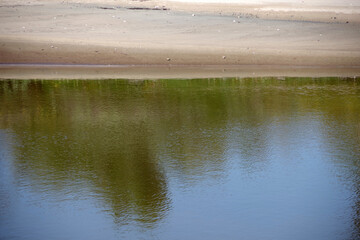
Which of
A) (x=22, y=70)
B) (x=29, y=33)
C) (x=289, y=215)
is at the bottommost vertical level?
(x=289, y=215)

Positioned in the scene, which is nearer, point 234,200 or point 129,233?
point 129,233

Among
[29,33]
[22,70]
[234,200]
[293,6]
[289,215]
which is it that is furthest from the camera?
[293,6]

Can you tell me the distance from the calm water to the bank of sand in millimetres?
5778

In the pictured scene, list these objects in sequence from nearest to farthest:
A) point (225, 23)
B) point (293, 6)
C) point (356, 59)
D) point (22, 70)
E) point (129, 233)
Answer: point (129, 233), point (22, 70), point (356, 59), point (225, 23), point (293, 6)

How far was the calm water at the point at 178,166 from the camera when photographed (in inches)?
227

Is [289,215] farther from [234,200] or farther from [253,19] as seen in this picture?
[253,19]

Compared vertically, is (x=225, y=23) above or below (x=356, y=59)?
above

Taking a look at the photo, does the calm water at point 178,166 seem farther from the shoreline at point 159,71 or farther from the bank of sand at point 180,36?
the bank of sand at point 180,36

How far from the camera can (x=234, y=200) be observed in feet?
21.1

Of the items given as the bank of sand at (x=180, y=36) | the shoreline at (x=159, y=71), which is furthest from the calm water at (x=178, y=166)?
the bank of sand at (x=180, y=36)

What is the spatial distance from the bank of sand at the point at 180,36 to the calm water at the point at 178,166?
5778mm

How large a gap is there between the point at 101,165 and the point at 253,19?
2334 centimetres

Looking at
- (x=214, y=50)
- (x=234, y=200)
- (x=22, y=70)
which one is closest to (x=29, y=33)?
(x=22, y=70)

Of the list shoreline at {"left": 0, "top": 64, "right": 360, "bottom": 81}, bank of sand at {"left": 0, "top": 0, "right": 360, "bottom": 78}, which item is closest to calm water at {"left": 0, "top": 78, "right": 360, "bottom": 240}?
shoreline at {"left": 0, "top": 64, "right": 360, "bottom": 81}
